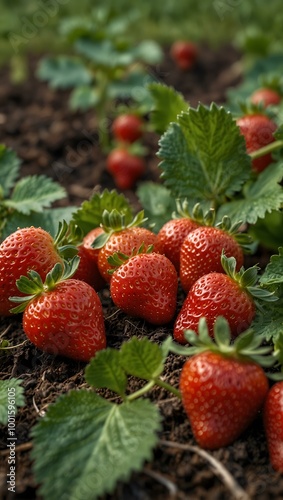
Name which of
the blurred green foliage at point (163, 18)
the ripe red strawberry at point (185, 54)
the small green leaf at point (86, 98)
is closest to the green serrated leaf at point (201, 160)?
the small green leaf at point (86, 98)

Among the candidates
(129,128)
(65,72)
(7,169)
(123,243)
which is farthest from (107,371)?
(65,72)

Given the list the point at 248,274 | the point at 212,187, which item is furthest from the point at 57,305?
the point at 212,187

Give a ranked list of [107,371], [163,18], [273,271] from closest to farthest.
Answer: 1. [107,371]
2. [273,271]
3. [163,18]

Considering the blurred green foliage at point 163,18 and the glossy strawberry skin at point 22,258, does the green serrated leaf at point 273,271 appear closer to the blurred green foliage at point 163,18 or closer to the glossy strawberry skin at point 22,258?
the glossy strawberry skin at point 22,258

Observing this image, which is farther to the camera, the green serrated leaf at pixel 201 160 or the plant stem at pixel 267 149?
the plant stem at pixel 267 149

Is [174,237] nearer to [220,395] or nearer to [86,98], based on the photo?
[220,395]

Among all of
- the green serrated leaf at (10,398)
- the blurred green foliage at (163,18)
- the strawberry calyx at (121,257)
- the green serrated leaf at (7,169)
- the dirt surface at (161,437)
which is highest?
the blurred green foliage at (163,18)

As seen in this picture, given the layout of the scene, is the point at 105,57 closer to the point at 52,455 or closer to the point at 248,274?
the point at 248,274
